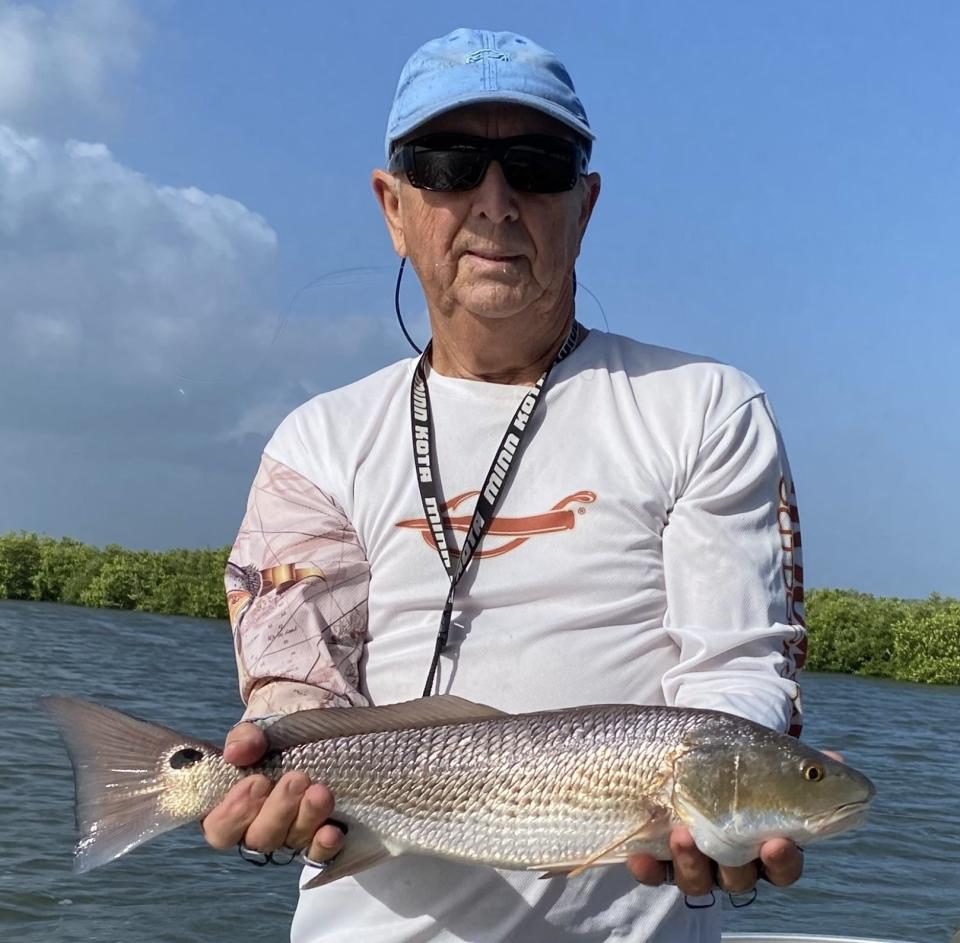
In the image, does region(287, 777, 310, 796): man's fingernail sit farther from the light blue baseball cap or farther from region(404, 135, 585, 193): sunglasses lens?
the light blue baseball cap

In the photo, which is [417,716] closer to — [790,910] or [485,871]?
[485,871]

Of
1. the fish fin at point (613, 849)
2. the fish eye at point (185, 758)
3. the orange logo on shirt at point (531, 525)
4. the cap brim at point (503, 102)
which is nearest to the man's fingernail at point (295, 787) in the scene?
the fish eye at point (185, 758)

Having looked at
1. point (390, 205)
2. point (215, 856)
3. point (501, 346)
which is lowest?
point (215, 856)

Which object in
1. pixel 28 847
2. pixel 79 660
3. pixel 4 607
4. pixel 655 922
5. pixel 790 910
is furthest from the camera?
pixel 4 607

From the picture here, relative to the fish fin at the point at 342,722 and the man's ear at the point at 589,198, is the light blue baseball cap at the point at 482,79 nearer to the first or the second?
the man's ear at the point at 589,198

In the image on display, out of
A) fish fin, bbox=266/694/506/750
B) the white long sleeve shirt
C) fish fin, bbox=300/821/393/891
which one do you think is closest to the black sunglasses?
the white long sleeve shirt

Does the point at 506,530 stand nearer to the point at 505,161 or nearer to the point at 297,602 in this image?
the point at 297,602

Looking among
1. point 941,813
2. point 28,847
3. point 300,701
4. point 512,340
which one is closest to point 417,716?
point 300,701

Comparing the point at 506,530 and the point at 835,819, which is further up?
the point at 506,530

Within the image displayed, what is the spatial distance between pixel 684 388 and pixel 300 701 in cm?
126

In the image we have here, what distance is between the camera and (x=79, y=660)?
26.1 m

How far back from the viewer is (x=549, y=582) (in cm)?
299

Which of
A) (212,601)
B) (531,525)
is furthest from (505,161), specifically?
(212,601)

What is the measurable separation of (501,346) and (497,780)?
1.15 meters
